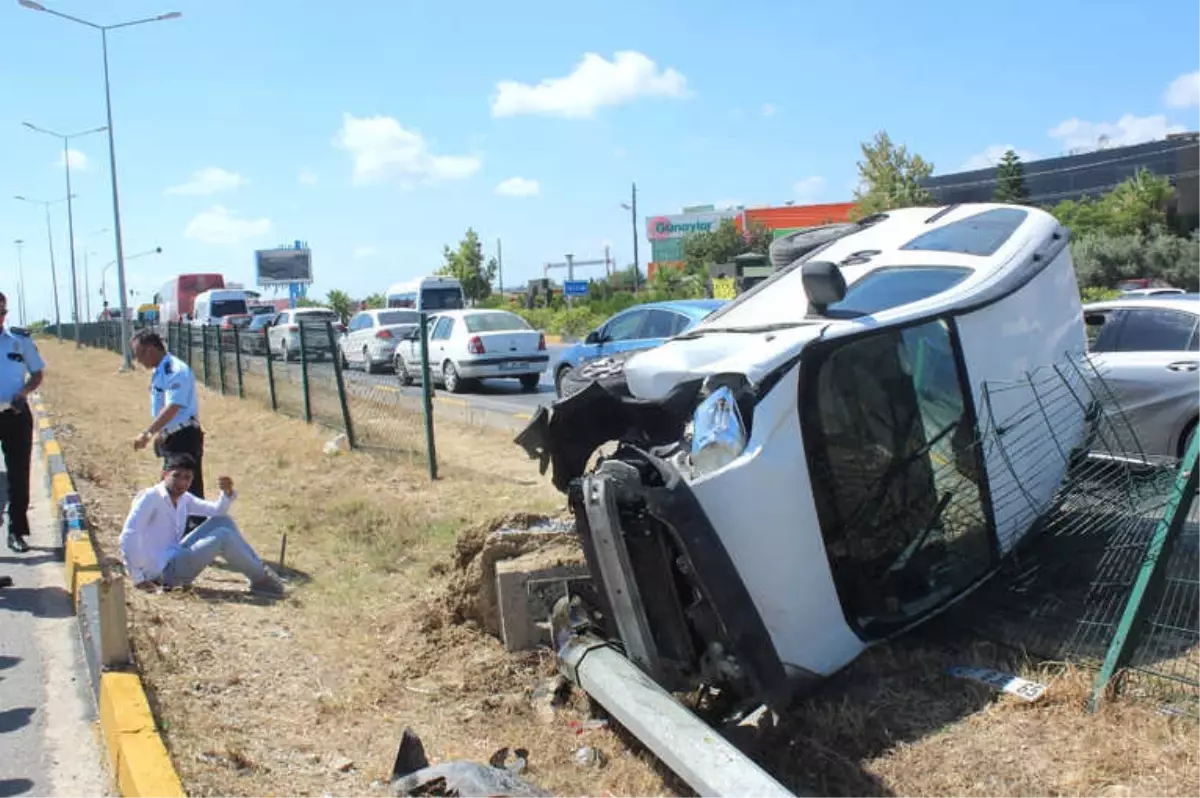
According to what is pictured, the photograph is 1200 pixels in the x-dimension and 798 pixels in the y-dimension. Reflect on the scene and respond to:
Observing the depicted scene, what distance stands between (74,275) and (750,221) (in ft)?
132

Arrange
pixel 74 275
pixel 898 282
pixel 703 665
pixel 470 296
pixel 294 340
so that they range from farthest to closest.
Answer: pixel 470 296 → pixel 74 275 → pixel 294 340 → pixel 898 282 → pixel 703 665

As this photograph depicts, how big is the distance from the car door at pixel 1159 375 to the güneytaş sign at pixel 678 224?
81199mm

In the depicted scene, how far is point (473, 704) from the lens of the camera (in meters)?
4.79

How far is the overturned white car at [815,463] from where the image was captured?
376 centimetres

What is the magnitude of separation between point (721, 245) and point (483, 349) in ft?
155

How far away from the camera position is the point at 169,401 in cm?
741

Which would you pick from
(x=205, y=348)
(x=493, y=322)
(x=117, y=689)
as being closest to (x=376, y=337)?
(x=205, y=348)

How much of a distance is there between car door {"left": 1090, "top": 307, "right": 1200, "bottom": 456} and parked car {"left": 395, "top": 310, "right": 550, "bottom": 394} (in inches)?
491

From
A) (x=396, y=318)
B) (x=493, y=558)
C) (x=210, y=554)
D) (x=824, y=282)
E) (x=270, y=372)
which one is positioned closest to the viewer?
(x=824, y=282)

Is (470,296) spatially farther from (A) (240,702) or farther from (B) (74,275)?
(A) (240,702)

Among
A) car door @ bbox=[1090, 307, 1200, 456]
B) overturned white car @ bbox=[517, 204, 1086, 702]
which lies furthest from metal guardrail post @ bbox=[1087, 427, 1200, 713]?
car door @ bbox=[1090, 307, 1200, 456]

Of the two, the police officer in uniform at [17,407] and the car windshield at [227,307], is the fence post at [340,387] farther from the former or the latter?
the car windshield at [227,307]

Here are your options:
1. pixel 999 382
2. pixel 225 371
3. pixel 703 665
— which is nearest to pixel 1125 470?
pixel 999 382

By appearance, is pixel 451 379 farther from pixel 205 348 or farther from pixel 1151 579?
pixel 1151 579
